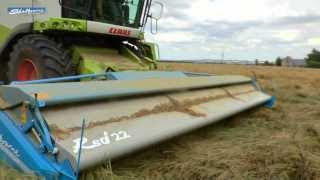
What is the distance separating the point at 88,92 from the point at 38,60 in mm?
3094

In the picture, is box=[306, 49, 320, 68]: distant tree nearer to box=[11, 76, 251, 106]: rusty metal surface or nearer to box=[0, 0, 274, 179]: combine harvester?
box=[0, 0, 274, 179]: combine harvester

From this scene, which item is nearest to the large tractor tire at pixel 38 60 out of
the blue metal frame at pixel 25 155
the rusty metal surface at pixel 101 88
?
the rusty metal surface at pixel 101 88

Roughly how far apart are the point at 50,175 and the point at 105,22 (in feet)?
15.7

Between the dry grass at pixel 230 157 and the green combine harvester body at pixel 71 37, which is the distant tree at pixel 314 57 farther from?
the dry grass at pixel 230 157

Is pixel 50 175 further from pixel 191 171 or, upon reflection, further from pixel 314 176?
pixel 314 176

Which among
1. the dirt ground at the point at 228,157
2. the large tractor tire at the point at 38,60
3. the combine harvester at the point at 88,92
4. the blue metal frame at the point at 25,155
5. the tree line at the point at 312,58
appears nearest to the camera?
the blue metal frame at the point at 25,155

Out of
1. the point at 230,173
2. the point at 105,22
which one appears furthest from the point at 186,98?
the point at 105,22

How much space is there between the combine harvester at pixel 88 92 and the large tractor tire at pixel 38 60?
12mm

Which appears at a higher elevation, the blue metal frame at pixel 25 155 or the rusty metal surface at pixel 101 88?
the rusty metal surface at pixel 101 88

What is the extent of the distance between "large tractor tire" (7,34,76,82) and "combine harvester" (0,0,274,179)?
1cm

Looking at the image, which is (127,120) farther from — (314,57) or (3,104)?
(314,57)

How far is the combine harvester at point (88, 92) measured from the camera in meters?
2.98

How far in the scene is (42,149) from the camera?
2912 millimetres

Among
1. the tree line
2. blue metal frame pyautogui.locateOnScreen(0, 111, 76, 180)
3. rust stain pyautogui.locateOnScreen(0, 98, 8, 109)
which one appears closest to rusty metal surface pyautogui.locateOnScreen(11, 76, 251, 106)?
rust stain pyautogui.locateOnScreen(0, 98, 8, 109)
